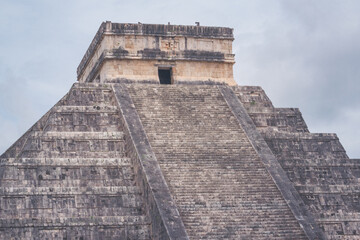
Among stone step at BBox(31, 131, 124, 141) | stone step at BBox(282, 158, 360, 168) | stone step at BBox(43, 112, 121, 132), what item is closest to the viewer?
stone step at BBox(31, 131, 124, 141)

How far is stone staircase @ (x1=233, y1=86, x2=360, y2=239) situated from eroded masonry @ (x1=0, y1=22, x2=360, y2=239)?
0.03 meters

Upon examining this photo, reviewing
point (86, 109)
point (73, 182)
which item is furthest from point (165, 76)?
point (73, 182)

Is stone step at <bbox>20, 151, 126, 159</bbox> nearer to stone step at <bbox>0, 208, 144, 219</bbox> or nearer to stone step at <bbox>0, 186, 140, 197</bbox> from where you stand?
stone step at <bbox>0, 186, 140, 197</bbox>

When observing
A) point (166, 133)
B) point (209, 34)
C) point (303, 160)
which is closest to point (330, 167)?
point (303, 160)

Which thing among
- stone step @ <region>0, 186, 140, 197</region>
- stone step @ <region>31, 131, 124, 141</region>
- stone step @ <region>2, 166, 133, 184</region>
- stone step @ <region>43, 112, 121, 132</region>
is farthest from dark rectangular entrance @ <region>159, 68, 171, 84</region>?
stone step @ <region>0, 186, 140, 197</region>

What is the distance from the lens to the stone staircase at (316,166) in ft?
68.2

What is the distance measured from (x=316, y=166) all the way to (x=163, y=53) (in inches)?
246

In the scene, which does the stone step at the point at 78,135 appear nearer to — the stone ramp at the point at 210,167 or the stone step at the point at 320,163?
the stone ramp at the point at 210,167

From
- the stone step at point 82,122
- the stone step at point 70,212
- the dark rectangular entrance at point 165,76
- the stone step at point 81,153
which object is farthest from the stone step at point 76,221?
the dark rectangular entrance at point 165,76

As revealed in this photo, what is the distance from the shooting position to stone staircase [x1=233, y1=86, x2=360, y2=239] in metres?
20.8

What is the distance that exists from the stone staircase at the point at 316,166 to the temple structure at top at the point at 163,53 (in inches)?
74.2

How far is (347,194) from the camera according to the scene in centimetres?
2150

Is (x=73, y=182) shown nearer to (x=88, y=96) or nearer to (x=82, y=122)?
(x=82, y=122)

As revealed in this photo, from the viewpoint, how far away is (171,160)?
67.1 ft
